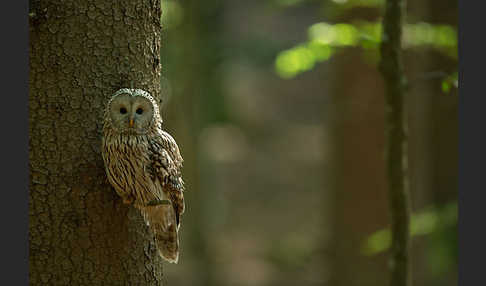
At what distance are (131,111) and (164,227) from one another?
1.96ft

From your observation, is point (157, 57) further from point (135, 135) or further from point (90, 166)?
point (90, 166)

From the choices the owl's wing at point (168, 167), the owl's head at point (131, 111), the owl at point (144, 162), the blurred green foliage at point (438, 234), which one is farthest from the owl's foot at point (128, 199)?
the blurred green foliage at point (438, 234)

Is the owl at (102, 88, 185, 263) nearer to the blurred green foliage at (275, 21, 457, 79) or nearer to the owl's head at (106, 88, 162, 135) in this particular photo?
the owl's head at (106, 88, 162, 135)

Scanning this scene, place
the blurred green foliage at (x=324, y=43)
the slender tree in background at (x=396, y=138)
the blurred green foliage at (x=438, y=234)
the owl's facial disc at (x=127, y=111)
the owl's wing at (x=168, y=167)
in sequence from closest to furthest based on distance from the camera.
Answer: the owl's facial disc at (x=127, y=111) < the owl's wing at (x=168, y=167) < the slender tree in background at (x=396, y=138) < the blurred green foliage at (x=324, y=43) < the blurred green foliage at (x=438, y=234)

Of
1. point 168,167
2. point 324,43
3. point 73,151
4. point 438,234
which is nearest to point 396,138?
point 324,43

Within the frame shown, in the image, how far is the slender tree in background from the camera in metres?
3.95

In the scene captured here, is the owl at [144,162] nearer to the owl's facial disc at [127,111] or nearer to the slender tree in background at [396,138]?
the owl's facial disc at [127,111]

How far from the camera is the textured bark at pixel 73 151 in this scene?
2.73 metres

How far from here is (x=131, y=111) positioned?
106 inches

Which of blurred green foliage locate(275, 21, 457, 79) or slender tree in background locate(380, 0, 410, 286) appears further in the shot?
blurred green foliage locate(275, 21, 457, 79)

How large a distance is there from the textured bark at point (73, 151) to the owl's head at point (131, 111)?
12 centimetres

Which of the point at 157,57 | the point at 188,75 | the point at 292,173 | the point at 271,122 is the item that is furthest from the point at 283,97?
the point at 157,57

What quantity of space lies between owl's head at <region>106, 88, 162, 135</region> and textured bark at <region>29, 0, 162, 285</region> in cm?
12

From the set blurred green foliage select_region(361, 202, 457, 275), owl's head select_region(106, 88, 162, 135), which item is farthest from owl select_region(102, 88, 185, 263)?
blurred green foliage select_region(361, 202, 457, 275)
